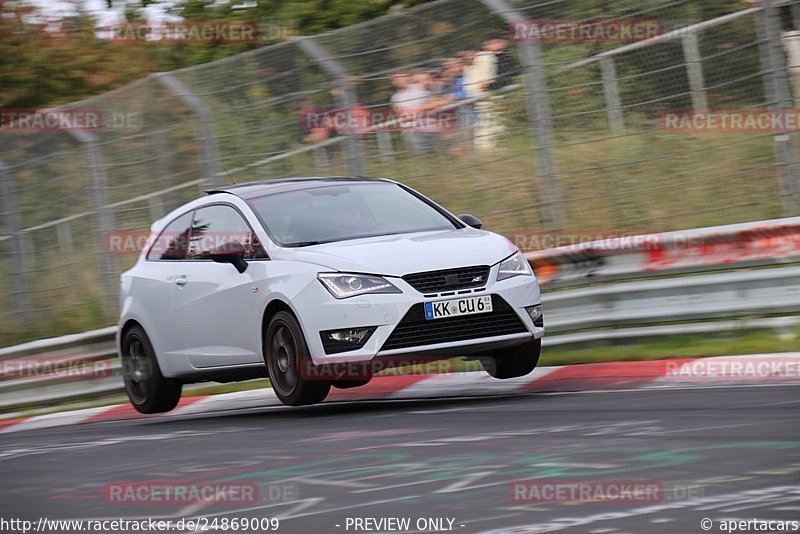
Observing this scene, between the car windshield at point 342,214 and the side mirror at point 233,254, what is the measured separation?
25cm

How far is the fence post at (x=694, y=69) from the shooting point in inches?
436

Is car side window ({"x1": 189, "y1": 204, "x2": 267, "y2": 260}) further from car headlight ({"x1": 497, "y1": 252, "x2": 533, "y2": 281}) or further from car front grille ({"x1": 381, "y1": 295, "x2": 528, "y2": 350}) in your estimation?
car headlight ({"x1": 497, "y1": 252, "x2": 533, "y2": 281})

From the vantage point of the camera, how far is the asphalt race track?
16.6ft

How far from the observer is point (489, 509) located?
5203 mm

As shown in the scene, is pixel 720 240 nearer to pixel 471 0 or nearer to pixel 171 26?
pixel 471 0

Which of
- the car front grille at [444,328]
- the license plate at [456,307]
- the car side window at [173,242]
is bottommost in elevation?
the car front grille at [444,328]

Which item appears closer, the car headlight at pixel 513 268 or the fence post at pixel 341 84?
the car headlight at pixel 513 268

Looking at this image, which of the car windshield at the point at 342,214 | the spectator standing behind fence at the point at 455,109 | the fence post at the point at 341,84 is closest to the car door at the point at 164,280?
the car windshield at the point at 342,214

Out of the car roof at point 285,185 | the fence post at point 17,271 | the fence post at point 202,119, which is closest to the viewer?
the car roof at point 285,185

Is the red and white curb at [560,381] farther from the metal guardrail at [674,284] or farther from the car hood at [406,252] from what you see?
the car hood at [406,252]

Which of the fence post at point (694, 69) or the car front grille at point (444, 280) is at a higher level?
the fence post at point (694, 69)

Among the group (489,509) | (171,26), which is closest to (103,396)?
(489,509)

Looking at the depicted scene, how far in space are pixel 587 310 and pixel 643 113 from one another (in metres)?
1.61

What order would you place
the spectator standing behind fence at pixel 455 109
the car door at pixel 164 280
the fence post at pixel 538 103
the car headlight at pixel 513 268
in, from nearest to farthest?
the car headlight at pixel 513 268 < the car door at pixel 164 280 < the fence post at pixel 538 103 < the spectator standing behind fence at pixel 455 109
